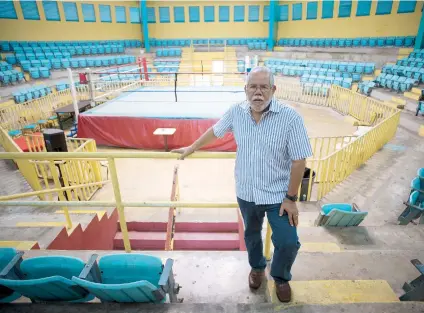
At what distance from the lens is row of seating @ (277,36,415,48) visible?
1712cm

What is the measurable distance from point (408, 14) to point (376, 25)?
187cm

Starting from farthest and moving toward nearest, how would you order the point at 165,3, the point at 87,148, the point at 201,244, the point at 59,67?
the point at 165,3, the point at 59,67, the point at 87,148, the point at 201,244

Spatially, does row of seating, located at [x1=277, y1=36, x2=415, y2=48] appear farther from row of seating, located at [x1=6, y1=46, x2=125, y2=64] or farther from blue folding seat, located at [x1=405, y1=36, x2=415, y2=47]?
row of seating, located at [x1=6, y1=46, x2=125, y2=64]

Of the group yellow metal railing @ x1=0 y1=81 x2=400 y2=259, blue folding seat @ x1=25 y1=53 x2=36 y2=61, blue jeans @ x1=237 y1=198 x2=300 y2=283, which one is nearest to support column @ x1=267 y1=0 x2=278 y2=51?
yellow metal railing @ x1=0 y1=81 x2=400 y2=259

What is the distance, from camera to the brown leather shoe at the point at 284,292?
6.27 feet

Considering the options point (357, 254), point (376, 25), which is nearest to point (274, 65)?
point (376, 25)

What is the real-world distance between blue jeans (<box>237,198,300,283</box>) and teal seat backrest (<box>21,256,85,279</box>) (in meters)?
1.18

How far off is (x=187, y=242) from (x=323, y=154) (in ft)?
17.2

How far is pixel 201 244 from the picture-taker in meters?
4.65

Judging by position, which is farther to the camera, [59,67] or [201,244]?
[59,67]

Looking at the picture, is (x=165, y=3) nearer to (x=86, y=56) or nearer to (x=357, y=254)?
(x=86, y=56)

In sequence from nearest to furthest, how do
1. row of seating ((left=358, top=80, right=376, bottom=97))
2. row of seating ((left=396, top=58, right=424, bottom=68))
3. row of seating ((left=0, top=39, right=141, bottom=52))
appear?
row of seating ((left=358, top=80, right=376, bottom=97)), row of seating ((left=396, top=58, right=424, bottom=68)), row of seating ((left=0, top=39, right=141, bottom=52))

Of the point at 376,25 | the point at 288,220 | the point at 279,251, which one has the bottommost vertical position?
the point at 279,251

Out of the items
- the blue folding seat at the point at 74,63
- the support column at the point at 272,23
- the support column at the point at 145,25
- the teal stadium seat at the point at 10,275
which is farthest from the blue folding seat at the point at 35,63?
the teal stadium seat at the point at 10,275
